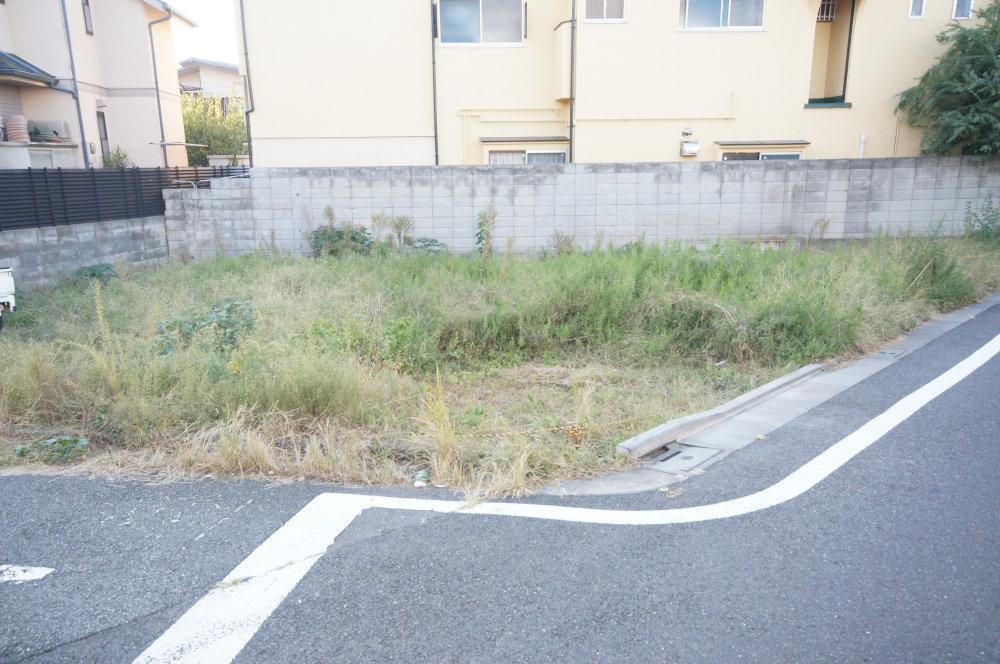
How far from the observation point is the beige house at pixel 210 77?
31266 mm

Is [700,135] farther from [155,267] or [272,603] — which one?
[272,603]

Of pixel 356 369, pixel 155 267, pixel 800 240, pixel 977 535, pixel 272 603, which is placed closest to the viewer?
pixel 272 603

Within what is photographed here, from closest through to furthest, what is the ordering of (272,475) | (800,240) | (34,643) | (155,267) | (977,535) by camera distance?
1. (34,643)
2. (977,535)
3. (272,475)
4. (155,267)
5. (800,240)

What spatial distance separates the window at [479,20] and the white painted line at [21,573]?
1329 cm

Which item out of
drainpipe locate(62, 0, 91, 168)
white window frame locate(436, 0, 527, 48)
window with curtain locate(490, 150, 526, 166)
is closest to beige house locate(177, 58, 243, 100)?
drainpipe locate(62, 0, 91, 168)

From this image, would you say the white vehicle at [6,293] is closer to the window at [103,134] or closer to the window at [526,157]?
the window at [526,157]

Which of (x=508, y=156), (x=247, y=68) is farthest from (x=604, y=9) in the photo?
(x=247, y=68)

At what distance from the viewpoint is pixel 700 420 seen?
15.2 feet

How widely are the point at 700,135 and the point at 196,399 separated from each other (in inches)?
475

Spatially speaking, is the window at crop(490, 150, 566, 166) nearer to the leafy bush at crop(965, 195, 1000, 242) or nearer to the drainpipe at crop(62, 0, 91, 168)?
the leafy bush at crop(965, 195, 1000, 242)

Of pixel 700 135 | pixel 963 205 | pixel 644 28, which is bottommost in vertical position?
pixel 963 205

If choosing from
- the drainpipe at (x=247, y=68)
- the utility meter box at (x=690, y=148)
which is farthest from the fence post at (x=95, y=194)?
the utility meter box at (x=690, y=148)

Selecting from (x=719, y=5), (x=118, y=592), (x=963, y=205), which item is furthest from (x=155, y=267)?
(x=963, y=205)

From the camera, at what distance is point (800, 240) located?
1140 centimetres
